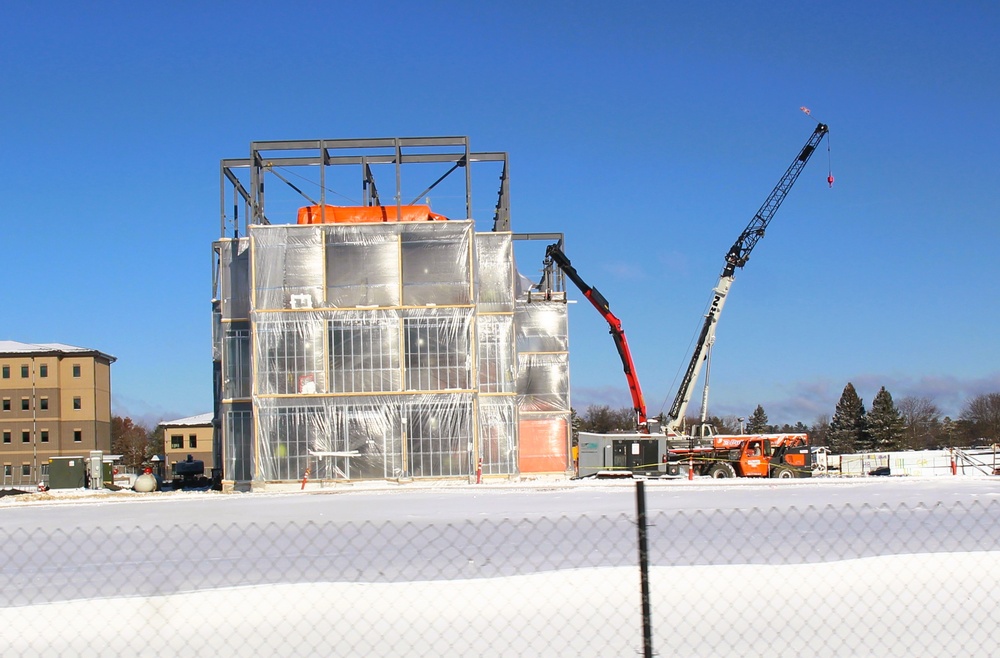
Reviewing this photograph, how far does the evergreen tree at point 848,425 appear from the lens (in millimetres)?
119438

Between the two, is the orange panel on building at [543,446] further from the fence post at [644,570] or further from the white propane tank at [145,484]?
the fence post at [644,570]

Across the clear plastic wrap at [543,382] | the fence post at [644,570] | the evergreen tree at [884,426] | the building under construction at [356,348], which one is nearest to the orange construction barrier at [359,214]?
the building under construction at [356,348]

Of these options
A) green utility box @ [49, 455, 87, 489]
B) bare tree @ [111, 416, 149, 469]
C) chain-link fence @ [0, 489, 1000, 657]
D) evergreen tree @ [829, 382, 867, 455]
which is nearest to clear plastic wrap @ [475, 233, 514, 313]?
green utility box @ [49, 455, 87, 489]

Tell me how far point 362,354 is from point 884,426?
83.2 meters

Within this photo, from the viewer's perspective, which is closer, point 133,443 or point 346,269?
point 346,269

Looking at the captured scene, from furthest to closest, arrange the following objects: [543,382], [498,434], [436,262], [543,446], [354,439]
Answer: [543,382] < [543,446] < [498,434] < [436,262] < [354,439]

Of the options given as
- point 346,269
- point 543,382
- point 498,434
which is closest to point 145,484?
point 346,269

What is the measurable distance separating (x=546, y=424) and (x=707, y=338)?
38.8ft

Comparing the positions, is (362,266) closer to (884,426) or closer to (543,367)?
(543,367)

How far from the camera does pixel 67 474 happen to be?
54250mm

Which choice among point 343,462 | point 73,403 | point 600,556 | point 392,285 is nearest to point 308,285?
point 392,285

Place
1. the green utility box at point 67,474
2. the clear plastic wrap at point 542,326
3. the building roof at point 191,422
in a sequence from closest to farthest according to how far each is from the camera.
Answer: the green utility box at point 67,474 < the clear plastic wrap at point 542,326 < the building roof at point 191,422

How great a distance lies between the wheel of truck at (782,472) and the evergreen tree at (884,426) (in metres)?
66.5

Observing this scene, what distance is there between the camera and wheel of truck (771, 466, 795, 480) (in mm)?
48312
